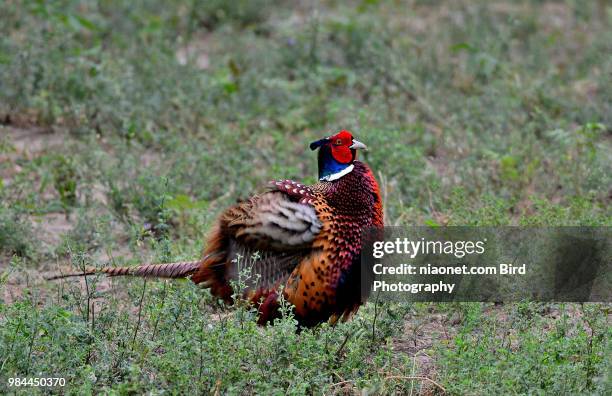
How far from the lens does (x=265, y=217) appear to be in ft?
17.2

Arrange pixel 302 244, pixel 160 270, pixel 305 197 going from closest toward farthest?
pixel 302 244
pixel 305 197
pixel 160 270

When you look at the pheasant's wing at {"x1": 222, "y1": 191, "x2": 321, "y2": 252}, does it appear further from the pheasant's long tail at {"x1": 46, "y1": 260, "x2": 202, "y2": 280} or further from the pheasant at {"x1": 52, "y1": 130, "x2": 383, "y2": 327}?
the pheasant's long tail at {"x1": 46, "y1": 260, "x2": 202, "y2": 280}

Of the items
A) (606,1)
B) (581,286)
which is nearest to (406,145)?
(581,286)

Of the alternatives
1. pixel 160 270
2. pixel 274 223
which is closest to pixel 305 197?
pixel 274 223

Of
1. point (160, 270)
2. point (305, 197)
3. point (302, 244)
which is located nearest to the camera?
point (302, 244)

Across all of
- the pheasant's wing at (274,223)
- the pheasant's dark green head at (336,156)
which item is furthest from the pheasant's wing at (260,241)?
the pheasant's dark green head at (336,156)

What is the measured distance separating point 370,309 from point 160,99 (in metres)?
3.57

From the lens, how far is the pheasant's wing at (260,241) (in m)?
5.12

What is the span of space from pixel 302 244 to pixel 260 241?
0.25 m

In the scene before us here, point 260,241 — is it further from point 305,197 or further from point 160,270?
point 160,270

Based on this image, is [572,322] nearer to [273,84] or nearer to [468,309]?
[468,309]

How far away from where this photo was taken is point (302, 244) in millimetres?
5098

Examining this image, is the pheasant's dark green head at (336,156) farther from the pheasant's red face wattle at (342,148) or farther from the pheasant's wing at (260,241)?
the pheasant's wing at (260,241)

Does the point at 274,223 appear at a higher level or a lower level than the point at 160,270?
higher
